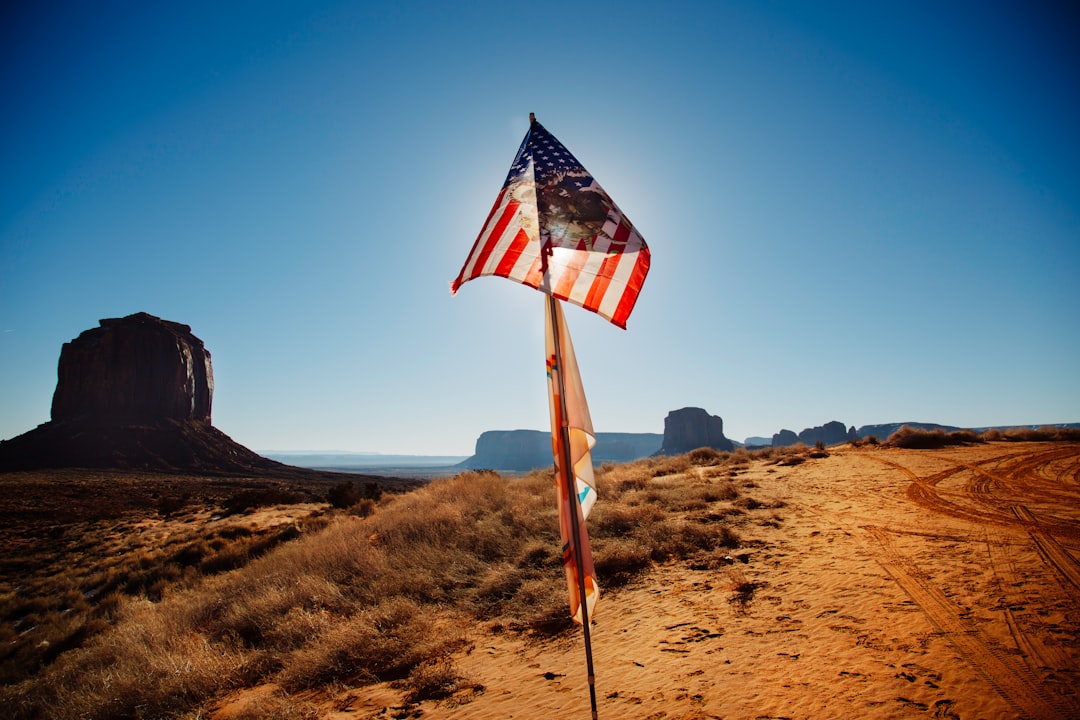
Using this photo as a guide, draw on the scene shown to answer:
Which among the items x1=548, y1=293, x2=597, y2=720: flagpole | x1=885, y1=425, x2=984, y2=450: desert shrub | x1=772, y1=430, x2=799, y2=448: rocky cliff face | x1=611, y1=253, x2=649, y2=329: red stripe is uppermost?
x1=611, y1=253, x2=649, y2=329: red stripe

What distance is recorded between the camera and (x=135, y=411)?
83000 millimetres

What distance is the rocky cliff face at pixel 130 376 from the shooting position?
271 ft

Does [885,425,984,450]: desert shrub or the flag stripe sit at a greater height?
the flag stripe

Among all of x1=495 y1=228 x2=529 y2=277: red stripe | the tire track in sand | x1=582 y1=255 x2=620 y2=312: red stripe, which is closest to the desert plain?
the tire track in sand

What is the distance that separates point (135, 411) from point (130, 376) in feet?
26.0

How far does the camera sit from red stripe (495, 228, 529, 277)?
9.69 feet

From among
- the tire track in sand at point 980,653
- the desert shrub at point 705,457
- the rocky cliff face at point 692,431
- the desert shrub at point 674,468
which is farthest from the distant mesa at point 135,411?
the rocky cliff face at point 692,431

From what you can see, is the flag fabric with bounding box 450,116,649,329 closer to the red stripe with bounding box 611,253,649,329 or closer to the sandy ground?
the red stripe with bounding box 611,253,649,329

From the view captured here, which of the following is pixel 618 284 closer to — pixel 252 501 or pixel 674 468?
pixel 674 468

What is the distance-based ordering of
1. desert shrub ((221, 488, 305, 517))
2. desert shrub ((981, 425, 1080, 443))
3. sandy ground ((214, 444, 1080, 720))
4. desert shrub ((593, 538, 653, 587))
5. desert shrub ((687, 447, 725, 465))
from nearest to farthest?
sandy ground ((214, 444, 1080, 720)), desert shrub ((593, 538, 653, 587)), desert shrub ((981, 425, 1080, 443)), desert shrub ((687, 447, 725, 465)), desert shrub ((221, 488, 305, 517))

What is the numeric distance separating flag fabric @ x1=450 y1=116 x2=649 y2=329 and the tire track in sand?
408 cm

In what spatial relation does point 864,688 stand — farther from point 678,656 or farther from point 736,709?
point 678,656

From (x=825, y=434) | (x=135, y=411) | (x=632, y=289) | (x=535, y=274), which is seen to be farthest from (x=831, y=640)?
(x=825, y=434)

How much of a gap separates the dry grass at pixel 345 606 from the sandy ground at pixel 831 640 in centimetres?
59
